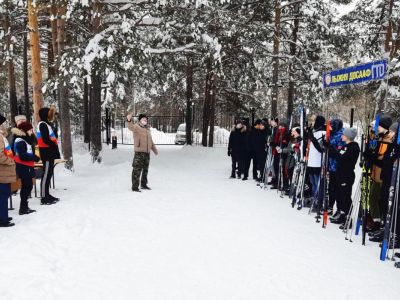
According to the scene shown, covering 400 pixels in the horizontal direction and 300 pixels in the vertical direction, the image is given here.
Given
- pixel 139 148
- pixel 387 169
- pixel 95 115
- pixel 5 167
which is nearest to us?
pixel 387 169

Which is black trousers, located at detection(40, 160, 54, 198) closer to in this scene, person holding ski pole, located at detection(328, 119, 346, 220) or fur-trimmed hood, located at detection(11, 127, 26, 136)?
fur-trimmed hood, located at detection(11, 127, 26, 136)

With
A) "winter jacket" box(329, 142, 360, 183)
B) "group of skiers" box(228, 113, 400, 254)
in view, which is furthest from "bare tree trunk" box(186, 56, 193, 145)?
"winter jacket" box(329, 142, 360, 183)

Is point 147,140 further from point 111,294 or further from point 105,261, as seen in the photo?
point 111,294

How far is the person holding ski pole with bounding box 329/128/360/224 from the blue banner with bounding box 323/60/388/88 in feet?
4.67

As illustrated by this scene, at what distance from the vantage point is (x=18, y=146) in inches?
277

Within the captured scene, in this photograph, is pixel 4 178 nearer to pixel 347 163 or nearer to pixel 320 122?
pixel 347 163

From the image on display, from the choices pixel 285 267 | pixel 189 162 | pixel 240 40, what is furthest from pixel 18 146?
pixel 240 40

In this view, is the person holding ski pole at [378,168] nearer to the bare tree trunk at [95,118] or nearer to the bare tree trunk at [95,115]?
the bare tree trunk at [95,115]

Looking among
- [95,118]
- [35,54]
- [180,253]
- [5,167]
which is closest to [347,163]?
[180,253]

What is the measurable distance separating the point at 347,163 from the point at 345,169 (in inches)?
4.7

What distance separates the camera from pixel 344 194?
23.3 ft

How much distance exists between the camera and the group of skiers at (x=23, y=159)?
626 cm

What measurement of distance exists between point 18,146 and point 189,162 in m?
9.69

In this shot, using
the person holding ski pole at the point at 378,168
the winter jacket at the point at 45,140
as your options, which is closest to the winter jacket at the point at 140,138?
the winter jacket at the point at 45,140
